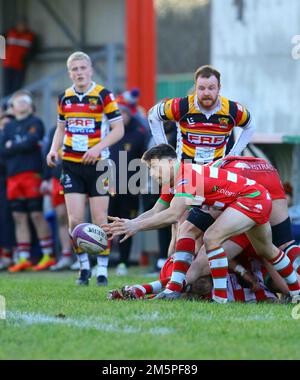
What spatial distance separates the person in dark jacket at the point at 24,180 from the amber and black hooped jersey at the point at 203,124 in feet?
14.8

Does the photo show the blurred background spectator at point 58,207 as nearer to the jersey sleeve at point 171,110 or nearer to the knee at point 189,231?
the jersey sleeve at point 171,110

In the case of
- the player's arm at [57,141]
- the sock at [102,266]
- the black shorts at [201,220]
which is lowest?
the sock at [102,266]

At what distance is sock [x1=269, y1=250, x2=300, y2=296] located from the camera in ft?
24.5

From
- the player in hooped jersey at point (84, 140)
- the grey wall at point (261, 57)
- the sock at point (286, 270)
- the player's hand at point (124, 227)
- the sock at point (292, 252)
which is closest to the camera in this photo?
the player's hand at point (124, 227)

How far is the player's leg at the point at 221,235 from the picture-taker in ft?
23.3

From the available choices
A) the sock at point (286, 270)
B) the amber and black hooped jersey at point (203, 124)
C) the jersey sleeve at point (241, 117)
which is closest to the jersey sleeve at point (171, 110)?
the amber and black hooped jersey at point (203, 124)

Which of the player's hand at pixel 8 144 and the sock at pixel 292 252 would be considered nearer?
the sock at pixel 292 252

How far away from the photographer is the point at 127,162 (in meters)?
12.2

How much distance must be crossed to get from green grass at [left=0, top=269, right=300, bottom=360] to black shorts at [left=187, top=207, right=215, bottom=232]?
68 centimetres

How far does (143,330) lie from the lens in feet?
19.4

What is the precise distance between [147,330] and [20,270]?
694 cm

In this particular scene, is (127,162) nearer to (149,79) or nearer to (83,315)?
(149,79)

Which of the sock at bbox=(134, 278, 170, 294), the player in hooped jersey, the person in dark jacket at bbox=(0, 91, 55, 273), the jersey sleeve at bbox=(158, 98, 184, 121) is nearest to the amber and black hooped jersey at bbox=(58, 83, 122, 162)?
the player in hooped jersey
